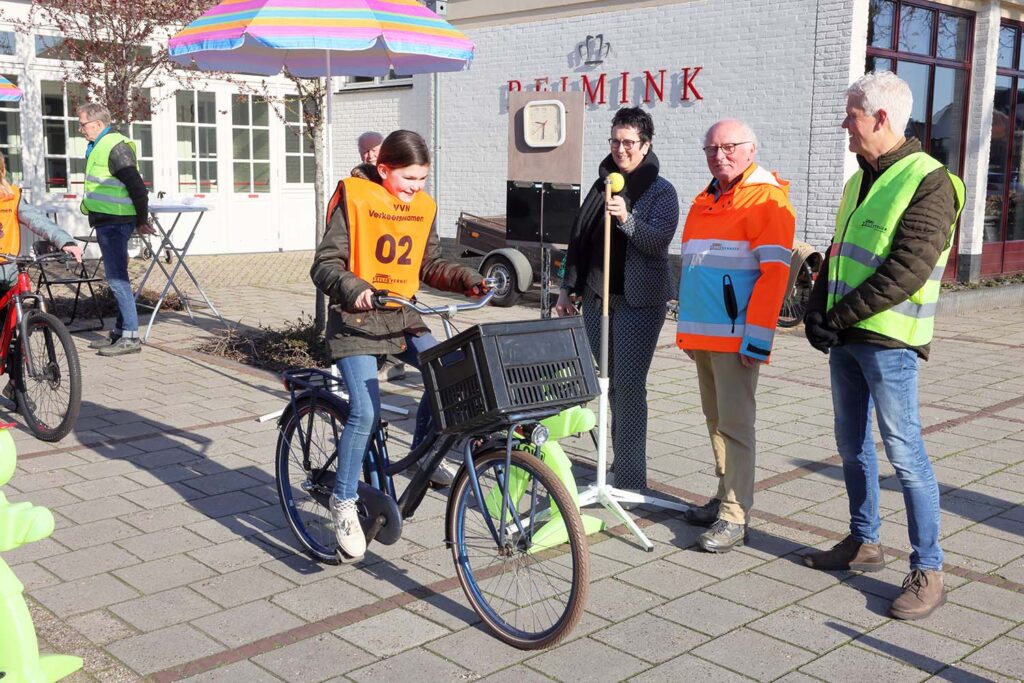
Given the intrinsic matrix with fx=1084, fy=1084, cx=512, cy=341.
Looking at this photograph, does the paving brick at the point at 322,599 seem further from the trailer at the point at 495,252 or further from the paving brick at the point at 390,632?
the trailer at the point at 495,252

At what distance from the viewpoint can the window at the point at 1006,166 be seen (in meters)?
14.7

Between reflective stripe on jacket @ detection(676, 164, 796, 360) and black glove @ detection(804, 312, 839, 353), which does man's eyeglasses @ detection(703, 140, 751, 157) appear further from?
black glove @ detection(804, 312, 839, 353)

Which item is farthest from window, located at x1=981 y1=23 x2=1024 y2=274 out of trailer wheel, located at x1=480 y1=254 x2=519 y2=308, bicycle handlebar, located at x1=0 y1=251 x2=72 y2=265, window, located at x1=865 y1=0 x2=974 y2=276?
bicycle handlebar, located at x1=0 y1=251 x2=72 y2=265

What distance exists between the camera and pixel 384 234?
4191mm

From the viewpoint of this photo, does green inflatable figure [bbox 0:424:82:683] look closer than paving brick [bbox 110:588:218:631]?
Yes

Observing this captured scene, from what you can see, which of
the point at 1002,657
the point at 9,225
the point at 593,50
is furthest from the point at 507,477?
the point at 593,50

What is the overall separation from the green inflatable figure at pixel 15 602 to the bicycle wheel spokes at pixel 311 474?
144cm

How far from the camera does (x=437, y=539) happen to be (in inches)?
189

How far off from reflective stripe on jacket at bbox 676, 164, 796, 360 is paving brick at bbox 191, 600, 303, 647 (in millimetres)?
1989

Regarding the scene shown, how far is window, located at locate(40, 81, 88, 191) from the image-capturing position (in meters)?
15.4

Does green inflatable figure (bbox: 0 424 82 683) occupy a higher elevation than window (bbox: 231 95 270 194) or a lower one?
lower

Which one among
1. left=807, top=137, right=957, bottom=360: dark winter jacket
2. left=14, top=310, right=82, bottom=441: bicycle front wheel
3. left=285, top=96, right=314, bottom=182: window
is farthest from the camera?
left=285, top=96, right=314, bottom=182: window

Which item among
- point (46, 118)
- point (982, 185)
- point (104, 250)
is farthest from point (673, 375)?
point (46, 118)

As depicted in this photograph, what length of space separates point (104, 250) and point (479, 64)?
328 inches
